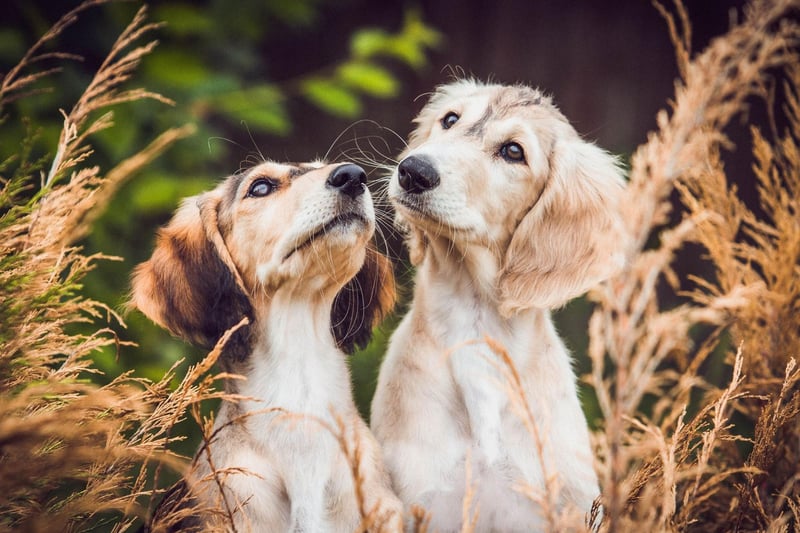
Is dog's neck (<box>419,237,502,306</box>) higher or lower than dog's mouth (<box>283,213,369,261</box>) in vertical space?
lower

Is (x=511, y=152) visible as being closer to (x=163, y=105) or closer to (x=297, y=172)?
(x=297, y=172)

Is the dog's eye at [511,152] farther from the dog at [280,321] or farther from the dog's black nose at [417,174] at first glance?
the dog at [280,321]

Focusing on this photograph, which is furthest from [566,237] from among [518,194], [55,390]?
[55,390]

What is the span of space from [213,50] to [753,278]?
3539mm

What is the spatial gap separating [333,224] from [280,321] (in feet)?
1.31

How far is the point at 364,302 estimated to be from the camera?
2.77 metres

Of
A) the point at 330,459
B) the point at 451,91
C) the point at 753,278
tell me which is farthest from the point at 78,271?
the point at 753,278

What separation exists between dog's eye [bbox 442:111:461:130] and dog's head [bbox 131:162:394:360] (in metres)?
0.53

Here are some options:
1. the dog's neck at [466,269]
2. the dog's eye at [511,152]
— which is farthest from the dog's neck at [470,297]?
the dog's eye at [511,152]

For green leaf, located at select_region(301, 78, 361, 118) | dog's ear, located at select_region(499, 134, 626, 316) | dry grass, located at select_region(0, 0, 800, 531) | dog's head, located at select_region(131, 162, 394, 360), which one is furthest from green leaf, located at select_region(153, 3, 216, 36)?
dog's ear, located at select_region(499, 134, 626, 316)

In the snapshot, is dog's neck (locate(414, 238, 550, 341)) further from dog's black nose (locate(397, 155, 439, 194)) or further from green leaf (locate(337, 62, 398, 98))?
green leaf (locate(337, 62, 398, 98))

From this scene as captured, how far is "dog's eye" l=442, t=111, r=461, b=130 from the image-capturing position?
9.43 ft

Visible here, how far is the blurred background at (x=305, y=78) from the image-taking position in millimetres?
3768

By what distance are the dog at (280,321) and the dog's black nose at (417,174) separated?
0.47 ft
